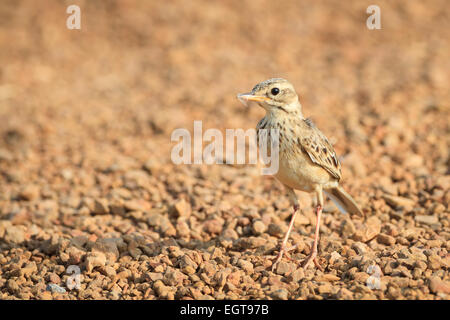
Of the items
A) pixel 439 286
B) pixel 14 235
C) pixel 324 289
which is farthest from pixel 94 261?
pixel 439 286

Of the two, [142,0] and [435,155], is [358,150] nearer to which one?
[435,155]

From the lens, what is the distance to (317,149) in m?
4.93

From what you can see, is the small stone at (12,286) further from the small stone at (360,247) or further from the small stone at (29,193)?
the small stone at (360,247)

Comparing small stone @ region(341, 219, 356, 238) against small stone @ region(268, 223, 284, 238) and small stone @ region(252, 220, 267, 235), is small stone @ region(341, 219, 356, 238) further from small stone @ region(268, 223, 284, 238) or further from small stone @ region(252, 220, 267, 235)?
small stone @ region(252, 220, 267, 235)

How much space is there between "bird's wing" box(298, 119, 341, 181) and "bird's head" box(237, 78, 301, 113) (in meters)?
0.28

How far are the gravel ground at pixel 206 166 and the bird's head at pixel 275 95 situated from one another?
4.47 feet

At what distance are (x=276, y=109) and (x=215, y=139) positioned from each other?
142 inches

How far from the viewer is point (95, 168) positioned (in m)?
7.74

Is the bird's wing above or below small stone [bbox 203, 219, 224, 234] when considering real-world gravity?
above

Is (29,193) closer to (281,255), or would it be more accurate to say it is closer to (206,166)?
(206,166)

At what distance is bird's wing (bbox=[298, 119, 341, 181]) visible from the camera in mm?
4891

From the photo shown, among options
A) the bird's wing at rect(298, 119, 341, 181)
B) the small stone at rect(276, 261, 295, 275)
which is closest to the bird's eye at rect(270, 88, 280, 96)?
the bird's wing at rect(298, 119, 341, 181)

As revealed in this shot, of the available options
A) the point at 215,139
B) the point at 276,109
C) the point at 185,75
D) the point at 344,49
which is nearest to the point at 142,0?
the point at 185,75

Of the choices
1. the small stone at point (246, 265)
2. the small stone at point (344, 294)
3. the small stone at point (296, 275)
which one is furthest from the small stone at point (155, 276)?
the small stone at point (344, 294)
